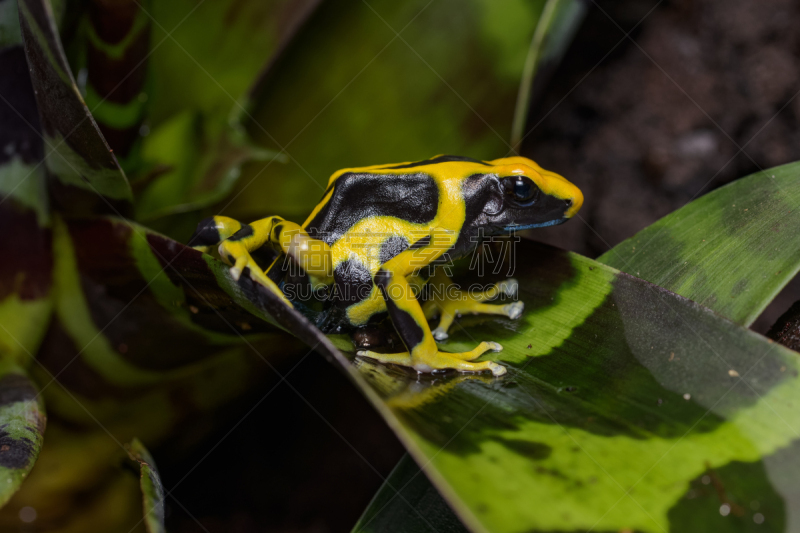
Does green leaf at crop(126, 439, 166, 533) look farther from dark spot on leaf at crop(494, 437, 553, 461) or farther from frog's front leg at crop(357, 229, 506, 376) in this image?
dark spot on leaf at crop(494, 437, 553, 461)

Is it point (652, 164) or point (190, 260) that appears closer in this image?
point (190, 260)

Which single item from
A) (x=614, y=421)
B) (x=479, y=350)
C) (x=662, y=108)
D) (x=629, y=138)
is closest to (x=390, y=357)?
(x=479, y=350)

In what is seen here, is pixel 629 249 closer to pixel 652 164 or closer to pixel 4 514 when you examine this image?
pixel 652 164

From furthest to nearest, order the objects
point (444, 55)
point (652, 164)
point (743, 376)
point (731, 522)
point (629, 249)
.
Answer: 1. point (652, 164)
2. point (444, 55)
3. point (629, 249)
4. point (743, 376)
5. point (731, 522)

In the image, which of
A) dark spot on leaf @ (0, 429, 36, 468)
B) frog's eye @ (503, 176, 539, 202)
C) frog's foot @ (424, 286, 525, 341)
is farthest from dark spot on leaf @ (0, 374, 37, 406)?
frog's eye @ (503, 176, 539, 202)

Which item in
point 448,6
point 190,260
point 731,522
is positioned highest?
point 448,6

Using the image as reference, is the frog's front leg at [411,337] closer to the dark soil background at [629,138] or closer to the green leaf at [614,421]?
the green leaf at [614,421]

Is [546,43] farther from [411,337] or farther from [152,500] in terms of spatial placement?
[152,500]

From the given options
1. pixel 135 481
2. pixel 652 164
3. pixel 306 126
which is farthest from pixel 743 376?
pixel 652 164
